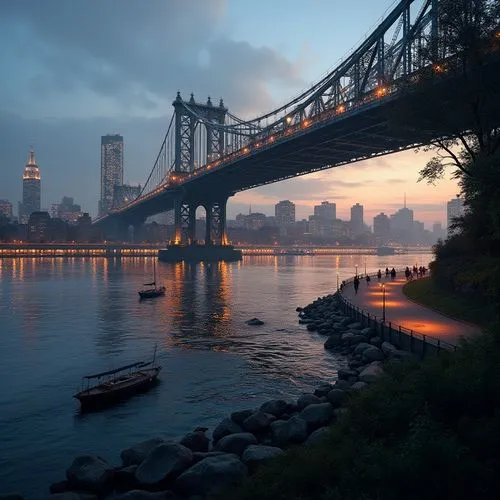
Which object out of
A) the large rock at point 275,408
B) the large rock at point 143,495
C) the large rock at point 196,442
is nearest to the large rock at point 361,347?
the large rock at point 275,408

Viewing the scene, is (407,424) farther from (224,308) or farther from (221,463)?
(224,308)

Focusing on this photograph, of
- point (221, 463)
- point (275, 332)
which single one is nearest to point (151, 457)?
point (221, 463)

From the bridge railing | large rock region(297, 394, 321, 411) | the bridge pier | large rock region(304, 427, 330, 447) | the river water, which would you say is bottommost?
the river water

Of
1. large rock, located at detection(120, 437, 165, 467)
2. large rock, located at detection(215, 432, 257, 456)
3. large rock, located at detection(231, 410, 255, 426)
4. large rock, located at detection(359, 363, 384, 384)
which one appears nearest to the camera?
large rock, located at detection(120, 437, 165, 467)

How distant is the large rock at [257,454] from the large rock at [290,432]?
114cm

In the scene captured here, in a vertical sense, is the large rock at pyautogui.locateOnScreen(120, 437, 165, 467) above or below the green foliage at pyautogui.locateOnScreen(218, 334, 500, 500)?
below

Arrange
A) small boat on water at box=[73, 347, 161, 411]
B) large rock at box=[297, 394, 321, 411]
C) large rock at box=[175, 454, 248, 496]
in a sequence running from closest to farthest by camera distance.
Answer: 1. large rock at box=[175, 454, 248, 496]
2. large rock at box=[297, 394, 321, 411]
3. small boat on water at box=[73, 347, 161, 411]

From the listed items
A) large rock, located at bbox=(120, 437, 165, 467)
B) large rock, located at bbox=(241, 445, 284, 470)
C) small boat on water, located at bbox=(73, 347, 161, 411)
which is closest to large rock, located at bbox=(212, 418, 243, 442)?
large rock, located at bbox=(120, 437, 165, 467)

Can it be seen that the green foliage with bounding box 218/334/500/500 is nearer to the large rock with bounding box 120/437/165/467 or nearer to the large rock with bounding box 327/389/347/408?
the large rock with bounding box 327/389/347/408

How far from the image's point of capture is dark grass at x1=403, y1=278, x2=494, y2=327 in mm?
27675

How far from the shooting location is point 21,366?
2891 centimetres

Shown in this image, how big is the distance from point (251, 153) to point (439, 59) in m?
64.7

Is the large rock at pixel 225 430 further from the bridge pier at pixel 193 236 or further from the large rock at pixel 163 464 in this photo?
the bridge pier at pixel 193 236

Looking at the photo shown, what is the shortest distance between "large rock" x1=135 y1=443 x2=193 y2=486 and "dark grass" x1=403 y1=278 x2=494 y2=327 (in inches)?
601
